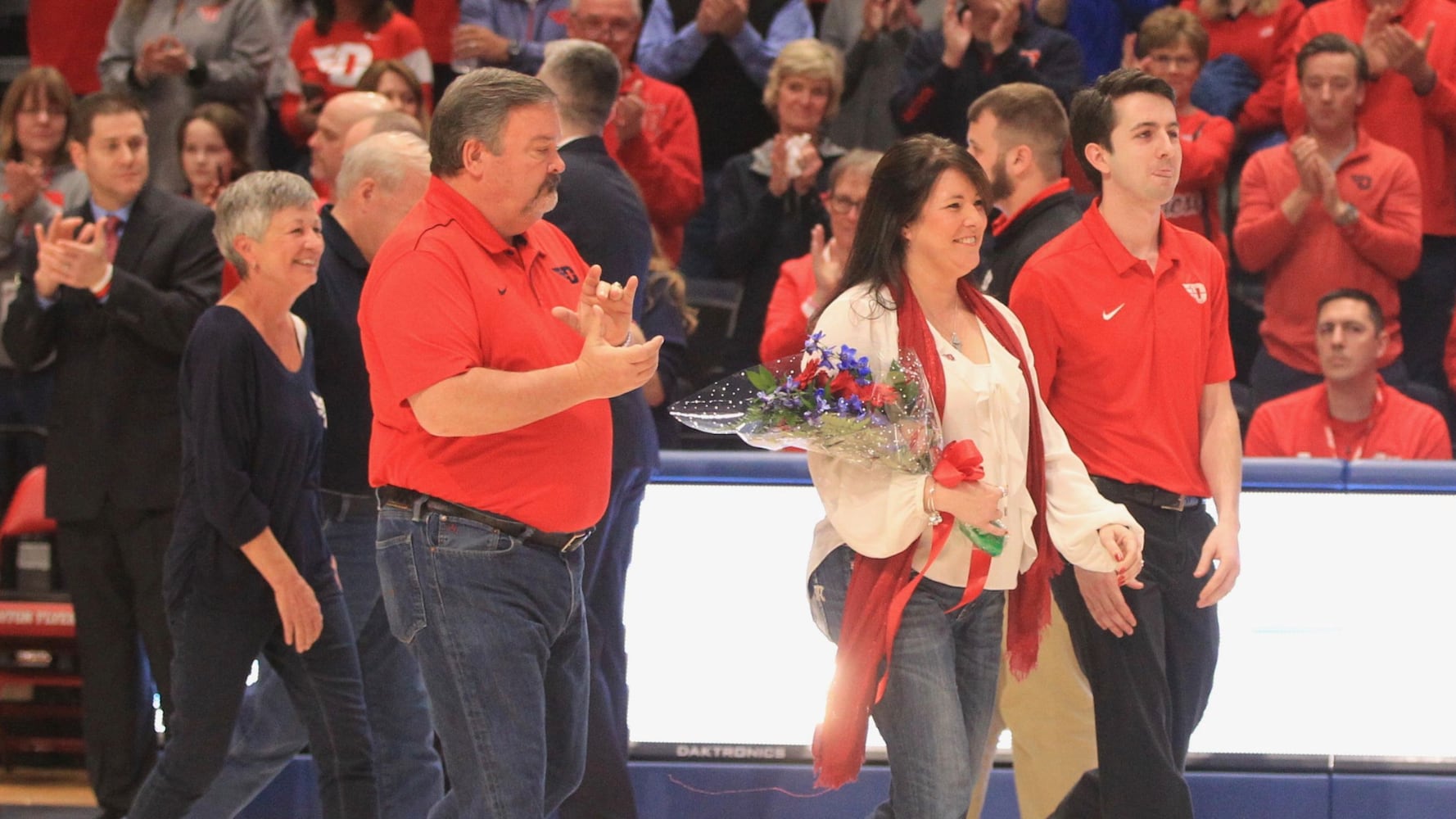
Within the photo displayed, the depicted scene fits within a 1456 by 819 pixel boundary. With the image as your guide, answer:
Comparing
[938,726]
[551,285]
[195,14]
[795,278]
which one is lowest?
[938,726]

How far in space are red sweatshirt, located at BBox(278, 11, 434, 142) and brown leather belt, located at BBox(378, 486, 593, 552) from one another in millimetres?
4858

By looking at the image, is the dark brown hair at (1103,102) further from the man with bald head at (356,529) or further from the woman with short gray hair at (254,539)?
the woman with short gray hair at (254,539)

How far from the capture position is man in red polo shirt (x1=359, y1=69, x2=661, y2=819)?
3.24 metres

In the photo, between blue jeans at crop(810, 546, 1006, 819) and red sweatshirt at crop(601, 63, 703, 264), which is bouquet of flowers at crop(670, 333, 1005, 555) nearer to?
blue jeans at crop(810, 546, 1006, 819)

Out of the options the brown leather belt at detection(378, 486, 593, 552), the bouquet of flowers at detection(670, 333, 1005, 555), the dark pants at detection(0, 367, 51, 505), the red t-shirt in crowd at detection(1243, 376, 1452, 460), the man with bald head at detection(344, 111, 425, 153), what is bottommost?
the red t-shirt in crowd at detection(1243, 376, 1452, 460)

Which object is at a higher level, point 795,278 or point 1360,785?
point 795,278

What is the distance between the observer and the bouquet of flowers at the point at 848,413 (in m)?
3.38

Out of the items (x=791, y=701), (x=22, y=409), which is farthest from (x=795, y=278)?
(x=22, y=409)

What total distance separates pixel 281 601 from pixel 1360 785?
10.2 ft

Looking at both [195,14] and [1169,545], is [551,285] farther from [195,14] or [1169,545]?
[195,14]

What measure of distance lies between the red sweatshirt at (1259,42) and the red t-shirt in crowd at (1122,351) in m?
4.02

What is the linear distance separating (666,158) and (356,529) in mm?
3288

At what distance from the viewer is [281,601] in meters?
Answer: 4.16

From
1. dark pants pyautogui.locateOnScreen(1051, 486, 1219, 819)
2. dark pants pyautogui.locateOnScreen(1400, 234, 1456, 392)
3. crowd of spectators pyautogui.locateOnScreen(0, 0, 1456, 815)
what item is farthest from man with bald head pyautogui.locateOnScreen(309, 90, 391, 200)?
dark pants pyautogui.locateOnScreen(1400, 234, 1456, 392)
